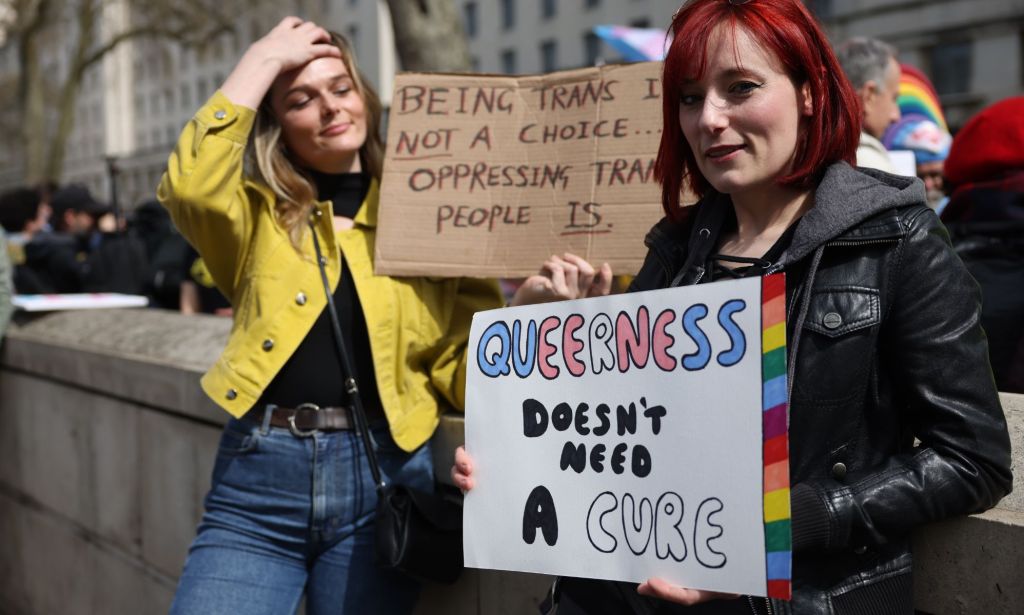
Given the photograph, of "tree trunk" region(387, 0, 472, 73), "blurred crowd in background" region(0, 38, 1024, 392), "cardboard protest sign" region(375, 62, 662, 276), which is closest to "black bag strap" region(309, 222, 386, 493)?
"cardboard protest sign" region(375, 62, 662, 276)

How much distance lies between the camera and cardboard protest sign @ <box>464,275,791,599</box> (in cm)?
148

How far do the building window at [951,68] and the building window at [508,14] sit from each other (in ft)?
66.8

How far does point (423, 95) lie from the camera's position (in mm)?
2660

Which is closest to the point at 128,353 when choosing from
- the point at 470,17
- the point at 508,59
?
the point at 508,59

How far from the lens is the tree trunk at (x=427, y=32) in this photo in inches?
282

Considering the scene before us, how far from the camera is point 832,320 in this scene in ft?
5.10

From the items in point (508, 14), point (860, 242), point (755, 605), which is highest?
point (508, 14)

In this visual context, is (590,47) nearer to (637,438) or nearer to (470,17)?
(470,17)

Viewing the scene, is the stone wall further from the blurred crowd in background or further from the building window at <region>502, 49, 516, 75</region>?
the building window at <region>502, 49, 516, 75</region>

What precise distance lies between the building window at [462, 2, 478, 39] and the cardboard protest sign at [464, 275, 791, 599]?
148 feet

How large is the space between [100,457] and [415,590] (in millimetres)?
2225

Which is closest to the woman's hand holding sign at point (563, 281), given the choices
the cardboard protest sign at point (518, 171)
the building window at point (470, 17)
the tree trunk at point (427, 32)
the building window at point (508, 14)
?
the cardboard protest sign at point (518, 171)

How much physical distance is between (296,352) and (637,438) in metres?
1.10

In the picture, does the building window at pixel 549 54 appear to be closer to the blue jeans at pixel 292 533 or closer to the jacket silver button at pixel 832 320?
the blue jeans at pixel 292 533
